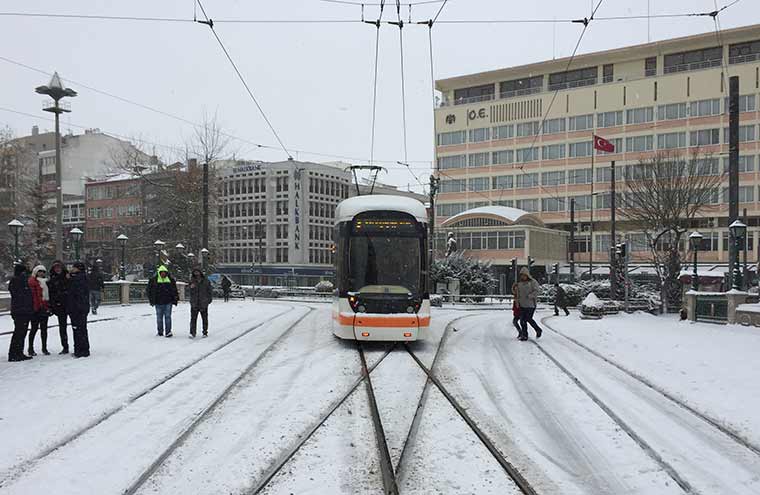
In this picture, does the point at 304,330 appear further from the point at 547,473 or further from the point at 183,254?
the point at 183,254

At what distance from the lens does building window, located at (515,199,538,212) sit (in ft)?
242

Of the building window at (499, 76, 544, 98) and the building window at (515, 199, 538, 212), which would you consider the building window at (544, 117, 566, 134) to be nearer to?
the building window at (499, 76, 544, 98)

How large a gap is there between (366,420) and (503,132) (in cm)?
6969

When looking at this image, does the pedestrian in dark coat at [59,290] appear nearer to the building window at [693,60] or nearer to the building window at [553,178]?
the building window at [553,178]

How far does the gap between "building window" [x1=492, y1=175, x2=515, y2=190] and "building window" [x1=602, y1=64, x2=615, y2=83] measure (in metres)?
13.8

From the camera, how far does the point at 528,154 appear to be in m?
73.1

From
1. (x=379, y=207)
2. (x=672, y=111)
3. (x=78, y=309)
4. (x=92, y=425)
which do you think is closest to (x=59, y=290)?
(x=78, y=309)

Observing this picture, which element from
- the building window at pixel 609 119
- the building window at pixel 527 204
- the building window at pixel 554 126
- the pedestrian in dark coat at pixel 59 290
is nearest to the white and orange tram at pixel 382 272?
the pedestrian in dark coat at pixel 59 290

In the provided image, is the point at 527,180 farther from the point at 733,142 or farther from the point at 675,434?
the point at 675,434

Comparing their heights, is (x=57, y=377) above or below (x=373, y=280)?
below

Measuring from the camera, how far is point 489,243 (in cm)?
5947

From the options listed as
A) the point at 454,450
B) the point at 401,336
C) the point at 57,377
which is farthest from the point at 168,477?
the point at 401,336

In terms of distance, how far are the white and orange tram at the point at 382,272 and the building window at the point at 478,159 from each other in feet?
205

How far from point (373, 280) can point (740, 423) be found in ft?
25.9
